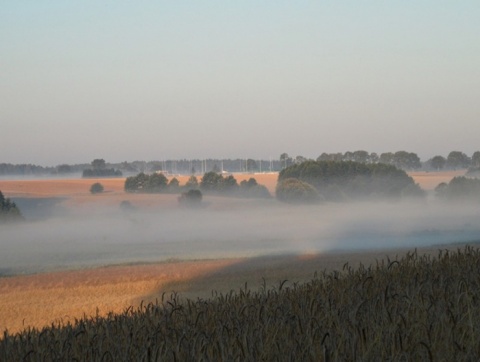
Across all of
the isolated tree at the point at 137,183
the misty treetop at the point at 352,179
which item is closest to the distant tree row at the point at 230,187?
the misty treetop at the point at 352,179

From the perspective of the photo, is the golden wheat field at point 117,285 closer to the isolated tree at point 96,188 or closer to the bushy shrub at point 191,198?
the bushy shrub at point 191,198

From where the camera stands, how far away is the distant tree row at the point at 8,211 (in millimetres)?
49219

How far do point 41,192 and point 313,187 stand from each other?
71.3ft

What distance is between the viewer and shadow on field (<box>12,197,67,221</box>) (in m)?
57.5

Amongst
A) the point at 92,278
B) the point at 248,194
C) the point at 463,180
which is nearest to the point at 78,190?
the point at 248,194

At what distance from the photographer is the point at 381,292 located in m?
6.68

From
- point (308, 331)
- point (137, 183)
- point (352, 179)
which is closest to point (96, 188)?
point (137, 183)

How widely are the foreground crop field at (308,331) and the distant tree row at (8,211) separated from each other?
144 ft

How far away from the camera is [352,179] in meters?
67.1

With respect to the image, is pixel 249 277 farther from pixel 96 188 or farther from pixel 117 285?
pixel 96 188

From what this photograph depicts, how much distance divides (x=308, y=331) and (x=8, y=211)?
47141 millimetres

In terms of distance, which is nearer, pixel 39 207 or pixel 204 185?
pixel 39 207

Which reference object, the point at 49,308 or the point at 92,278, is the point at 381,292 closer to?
the point at 49,308

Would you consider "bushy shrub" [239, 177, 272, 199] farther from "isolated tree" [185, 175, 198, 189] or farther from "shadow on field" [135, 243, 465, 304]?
"shadow on field" [135, 243, 465, 304]
